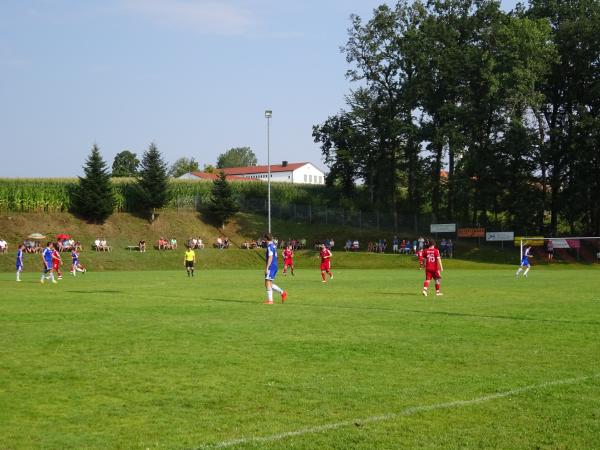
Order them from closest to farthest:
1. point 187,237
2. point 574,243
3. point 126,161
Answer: point 574,243 < point 187,237 < point 126,161

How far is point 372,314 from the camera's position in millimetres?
18672

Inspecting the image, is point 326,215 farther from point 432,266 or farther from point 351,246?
point 432,266

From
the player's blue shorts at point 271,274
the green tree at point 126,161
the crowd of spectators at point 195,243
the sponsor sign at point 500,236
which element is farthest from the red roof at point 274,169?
the player's blue shorts at point 271,274

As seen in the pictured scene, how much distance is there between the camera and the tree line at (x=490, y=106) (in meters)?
65.2

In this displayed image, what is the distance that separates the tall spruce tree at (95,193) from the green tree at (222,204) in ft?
35.4

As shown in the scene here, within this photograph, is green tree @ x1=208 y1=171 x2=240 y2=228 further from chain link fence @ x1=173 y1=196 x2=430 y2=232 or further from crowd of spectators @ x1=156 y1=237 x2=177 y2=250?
crowd of spectators @ x1=156 y1=237 x2=177 y2=250

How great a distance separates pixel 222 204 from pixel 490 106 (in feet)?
94.4

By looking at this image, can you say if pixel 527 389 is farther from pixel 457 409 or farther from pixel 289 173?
pixel 289 173

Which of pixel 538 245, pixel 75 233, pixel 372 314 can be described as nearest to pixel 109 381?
pixel 372 314

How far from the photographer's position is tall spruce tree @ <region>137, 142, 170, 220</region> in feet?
245

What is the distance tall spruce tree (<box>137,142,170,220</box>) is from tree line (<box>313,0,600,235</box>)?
66.1 ft

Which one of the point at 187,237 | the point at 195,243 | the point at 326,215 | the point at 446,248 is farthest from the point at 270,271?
the point at 326,215

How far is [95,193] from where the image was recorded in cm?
7031

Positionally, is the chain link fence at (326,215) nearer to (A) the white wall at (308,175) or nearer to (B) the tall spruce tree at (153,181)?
(B) the tall spruce tree at (153,181)
